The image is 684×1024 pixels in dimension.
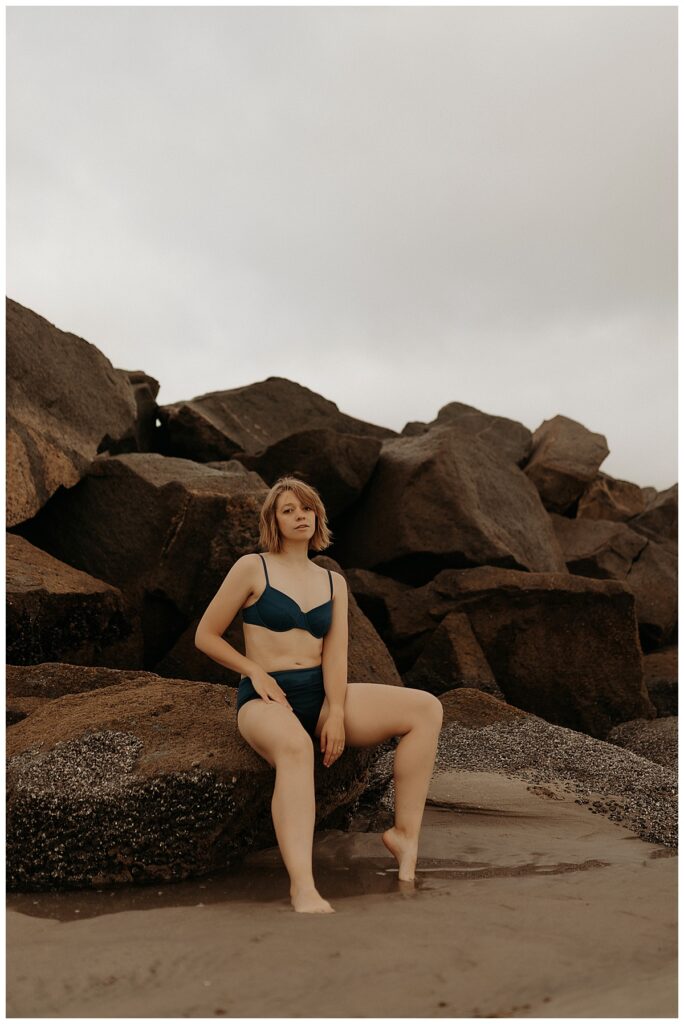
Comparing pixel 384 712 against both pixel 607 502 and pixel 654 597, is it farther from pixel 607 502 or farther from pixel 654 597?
pixel 607 502

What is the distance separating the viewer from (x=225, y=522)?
26.3ft

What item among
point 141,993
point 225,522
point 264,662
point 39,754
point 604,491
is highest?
point 604,491

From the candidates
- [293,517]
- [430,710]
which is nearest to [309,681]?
[430,710]

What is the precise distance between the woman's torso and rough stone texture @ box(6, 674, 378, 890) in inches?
16.3

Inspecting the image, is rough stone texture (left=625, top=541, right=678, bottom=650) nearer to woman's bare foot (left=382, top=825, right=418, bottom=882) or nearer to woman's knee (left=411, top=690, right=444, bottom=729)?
woman's knee (left=411, top=690, right=444, bottom=729)

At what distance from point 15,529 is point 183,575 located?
1.81 meters

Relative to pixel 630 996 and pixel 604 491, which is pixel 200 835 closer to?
pixel 630 996

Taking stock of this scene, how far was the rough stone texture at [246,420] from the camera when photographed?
1267cm

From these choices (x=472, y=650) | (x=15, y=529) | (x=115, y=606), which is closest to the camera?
(x=115, y=606)

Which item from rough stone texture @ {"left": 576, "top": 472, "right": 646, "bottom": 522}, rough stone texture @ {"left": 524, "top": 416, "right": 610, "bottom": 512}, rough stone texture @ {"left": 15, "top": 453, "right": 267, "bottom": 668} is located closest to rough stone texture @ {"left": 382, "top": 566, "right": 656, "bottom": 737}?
rough stone texture @ {"left": 15, "top": 453, "right": 267, "bottom": 668}

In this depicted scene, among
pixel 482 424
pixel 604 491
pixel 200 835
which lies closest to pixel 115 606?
pixel 200 835

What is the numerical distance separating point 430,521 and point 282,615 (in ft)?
20.1

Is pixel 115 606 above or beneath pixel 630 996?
above

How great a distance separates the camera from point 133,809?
4.32m
